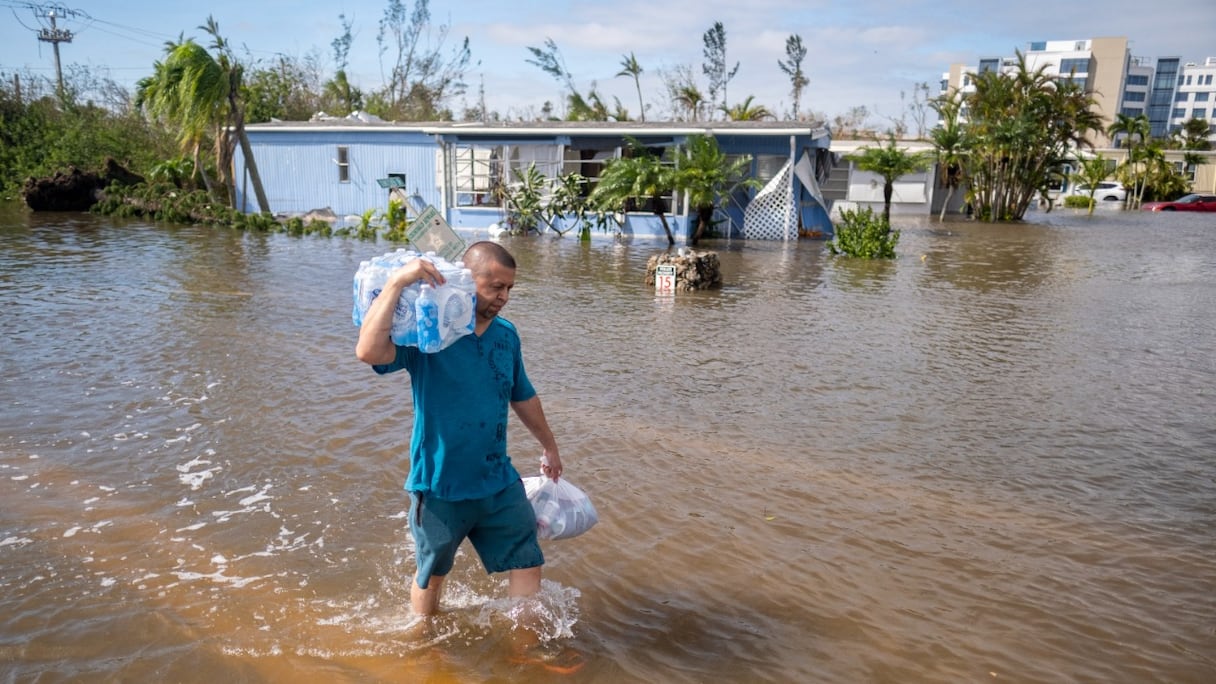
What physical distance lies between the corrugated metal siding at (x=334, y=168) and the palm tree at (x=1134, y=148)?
129ft

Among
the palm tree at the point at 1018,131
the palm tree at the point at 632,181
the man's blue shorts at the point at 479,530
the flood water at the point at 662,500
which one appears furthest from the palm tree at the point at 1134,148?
the man's blue shorts at the point at 479,530

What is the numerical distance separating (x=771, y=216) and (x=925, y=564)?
18400 mm

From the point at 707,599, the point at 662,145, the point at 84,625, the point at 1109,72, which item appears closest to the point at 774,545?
the point at 707,599

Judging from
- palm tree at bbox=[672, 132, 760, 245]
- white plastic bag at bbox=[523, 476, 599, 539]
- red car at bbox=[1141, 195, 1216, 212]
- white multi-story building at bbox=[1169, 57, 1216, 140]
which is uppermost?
white multi-story building at bbox=[1169, 57, 1216, 140]

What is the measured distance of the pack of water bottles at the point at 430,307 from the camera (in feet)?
9.32

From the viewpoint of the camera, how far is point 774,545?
15.2ft

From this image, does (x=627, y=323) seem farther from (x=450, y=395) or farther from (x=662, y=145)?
(x=662, y=145)

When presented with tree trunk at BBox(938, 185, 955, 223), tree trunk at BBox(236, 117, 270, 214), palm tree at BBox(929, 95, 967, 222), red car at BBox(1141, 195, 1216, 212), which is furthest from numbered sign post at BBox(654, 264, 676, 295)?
red car at BBox(1141, 195, 1216, 212)

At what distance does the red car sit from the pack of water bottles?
4773cm

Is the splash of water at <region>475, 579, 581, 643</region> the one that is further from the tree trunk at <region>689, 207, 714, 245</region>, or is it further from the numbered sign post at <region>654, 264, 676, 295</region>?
the tree trunk at <region>689, 207, 714, 245</region>

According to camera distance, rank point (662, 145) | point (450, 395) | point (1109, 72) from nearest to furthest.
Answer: point (450, 395) < point (662, 145) < point (1109, 72)

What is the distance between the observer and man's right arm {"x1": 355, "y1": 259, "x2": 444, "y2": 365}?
9.22ft

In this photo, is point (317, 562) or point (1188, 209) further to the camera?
point (1188, 209)

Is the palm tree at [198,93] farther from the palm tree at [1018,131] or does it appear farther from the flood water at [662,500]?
the palm tree at [1018,131]
